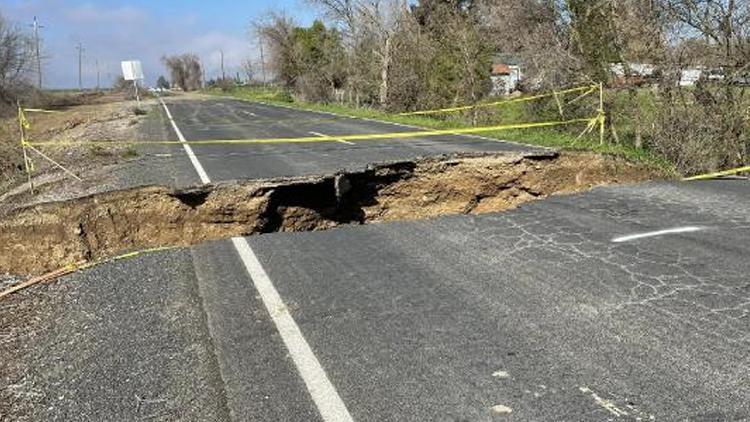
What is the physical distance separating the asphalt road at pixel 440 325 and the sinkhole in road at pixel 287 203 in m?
1.16

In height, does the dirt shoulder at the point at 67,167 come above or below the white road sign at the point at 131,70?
below

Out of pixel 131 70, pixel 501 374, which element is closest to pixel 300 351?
pixel 501 374

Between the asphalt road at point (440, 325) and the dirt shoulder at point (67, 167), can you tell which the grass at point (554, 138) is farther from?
the dirt shoulder at point (67, 167)

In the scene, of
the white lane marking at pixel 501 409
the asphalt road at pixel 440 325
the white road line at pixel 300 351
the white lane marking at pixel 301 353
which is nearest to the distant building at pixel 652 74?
the asphalt road at pixel 440 325

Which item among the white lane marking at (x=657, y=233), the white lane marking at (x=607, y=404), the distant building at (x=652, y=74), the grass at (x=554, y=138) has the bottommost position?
the white lane marking at (x=607, y=404)

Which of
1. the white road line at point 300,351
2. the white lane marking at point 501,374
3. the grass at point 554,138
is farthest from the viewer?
the grass at point 554,138

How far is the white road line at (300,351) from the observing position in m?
3.35

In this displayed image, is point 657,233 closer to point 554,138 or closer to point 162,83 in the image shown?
point 554,138

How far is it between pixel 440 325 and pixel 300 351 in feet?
3.07

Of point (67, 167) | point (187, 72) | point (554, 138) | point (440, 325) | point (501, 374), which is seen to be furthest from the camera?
point (187, 72)

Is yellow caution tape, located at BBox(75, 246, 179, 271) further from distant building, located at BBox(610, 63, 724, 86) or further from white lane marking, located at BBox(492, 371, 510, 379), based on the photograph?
distant building, located at BBox(610, 63, 724, 86)

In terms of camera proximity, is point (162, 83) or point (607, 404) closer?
point (607, 404)

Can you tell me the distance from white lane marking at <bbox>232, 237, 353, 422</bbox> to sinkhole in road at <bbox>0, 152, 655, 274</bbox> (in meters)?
2.24

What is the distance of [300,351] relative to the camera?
4.04m
